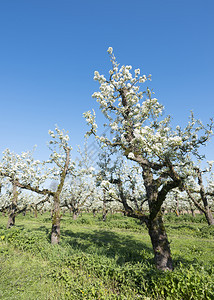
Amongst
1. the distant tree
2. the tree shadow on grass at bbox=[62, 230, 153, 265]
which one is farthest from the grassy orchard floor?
the distant tree

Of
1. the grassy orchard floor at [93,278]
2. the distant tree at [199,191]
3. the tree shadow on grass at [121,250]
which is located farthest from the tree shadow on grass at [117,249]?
the distant tree at [199,191]

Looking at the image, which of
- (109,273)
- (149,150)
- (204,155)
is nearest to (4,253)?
(109,273)

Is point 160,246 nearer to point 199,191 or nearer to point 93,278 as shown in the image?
point 93,278

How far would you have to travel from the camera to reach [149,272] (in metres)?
6.39

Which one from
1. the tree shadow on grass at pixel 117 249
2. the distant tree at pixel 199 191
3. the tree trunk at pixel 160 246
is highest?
the distant tree at pixel 199 191

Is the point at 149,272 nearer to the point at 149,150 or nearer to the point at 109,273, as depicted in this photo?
the point at 109,273

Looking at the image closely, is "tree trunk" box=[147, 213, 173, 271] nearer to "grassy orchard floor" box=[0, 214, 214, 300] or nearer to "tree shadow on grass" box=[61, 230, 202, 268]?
"grassy orchard floor" box=[0, 214, 214, 300]

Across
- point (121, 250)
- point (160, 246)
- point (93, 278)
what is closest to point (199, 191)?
point (160, 246)

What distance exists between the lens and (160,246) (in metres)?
7.70

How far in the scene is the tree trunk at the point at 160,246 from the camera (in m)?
7.44

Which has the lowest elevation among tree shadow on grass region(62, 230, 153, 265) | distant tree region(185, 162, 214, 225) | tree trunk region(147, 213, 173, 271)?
tree shadow on grass region(62, 230, 153, 265)

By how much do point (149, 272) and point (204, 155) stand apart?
510cm

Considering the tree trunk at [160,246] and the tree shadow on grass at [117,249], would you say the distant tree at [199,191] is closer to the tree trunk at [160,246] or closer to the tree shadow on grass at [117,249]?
the tree trunk at [160,246]

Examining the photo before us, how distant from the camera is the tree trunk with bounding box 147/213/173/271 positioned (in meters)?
7.44
